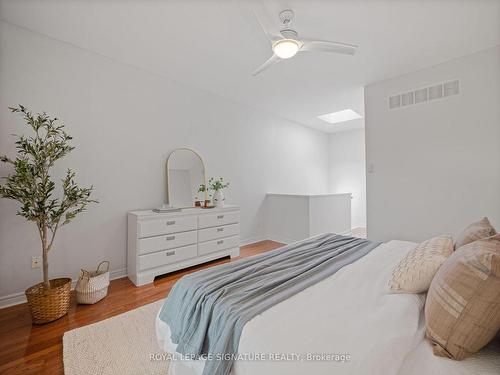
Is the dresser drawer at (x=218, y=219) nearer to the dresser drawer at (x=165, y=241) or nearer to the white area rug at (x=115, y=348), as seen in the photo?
the dresser drawer at (x=165, y=241)

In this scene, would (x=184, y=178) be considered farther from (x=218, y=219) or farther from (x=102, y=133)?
(x=102, y=133)

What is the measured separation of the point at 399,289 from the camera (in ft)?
3.58

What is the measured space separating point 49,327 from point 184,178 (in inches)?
83.7

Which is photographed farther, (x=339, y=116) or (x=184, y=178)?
(x=339, y=116)

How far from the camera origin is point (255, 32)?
7.40 feet

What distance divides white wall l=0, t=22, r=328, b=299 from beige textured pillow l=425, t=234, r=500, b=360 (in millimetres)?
3051

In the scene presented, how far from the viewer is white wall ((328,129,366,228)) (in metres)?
5.82

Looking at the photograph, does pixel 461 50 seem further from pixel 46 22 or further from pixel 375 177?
pixel 46 22

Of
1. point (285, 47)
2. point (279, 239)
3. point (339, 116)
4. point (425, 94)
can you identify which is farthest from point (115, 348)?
point (339, 116)

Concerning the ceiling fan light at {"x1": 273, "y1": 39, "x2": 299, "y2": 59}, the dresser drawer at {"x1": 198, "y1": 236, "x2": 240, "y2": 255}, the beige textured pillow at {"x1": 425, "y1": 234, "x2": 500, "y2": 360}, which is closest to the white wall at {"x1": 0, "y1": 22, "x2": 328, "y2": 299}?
the dresser drawer at {"x1": 198, "y1": 236, "x2": 240, "y2": 255}

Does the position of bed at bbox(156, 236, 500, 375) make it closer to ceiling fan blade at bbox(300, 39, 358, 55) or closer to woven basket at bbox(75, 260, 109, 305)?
woven basket at bbox(75, 260, 109, 305)

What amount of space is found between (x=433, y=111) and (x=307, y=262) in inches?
112

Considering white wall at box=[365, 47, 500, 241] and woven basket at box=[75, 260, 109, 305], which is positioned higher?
white wall at box=[365, 47, 500, 241]

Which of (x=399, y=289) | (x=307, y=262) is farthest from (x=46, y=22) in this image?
(x=399, y=289)
